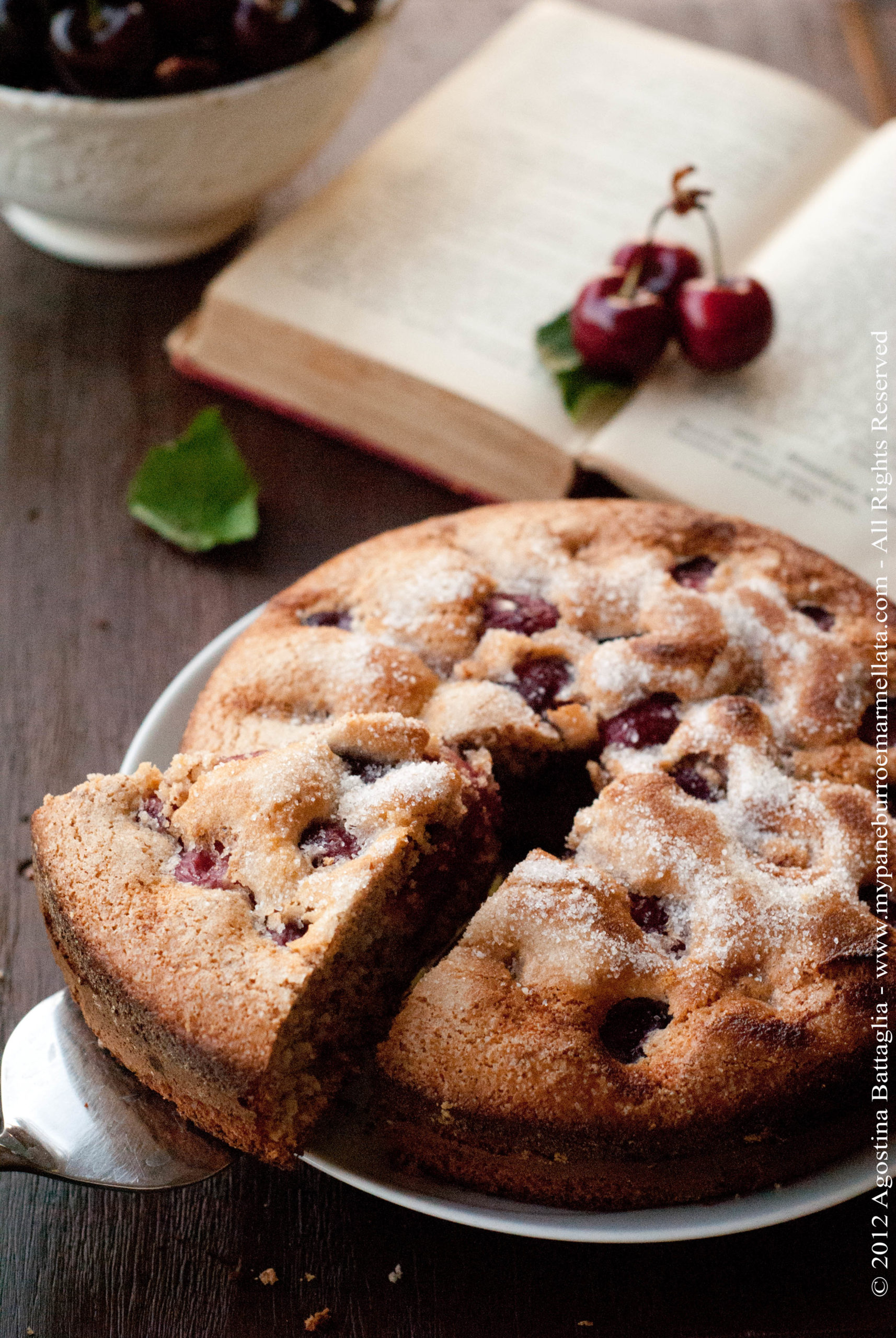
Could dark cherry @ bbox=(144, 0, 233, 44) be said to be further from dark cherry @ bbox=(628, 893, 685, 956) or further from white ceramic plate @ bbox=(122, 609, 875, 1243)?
white ceramic plate @ bbox=(122, 609, 875, 1243)

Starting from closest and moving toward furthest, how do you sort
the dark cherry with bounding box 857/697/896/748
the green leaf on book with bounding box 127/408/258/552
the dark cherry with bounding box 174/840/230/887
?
1. the dark cherry with bounding box 174/840/230/887
2. the dark cherry with bounding box 857/697/896/748
3. the green leaf on book with bounding box 127/408/258/552

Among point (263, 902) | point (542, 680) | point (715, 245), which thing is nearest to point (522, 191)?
point (715, 245)

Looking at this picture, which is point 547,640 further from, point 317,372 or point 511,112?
point 511,112

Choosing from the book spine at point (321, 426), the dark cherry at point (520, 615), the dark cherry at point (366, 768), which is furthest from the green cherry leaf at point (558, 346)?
the dark cherry at point (366, 768)

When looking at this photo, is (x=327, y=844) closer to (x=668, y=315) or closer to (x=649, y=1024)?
(x=649, y=1024)

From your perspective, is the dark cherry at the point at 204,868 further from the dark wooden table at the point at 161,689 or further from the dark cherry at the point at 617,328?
the dark cherry at the point at 617,328

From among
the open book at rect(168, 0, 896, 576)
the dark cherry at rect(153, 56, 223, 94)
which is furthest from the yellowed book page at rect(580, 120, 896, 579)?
the dark cherry at rect(153, 56, 223, 94)
